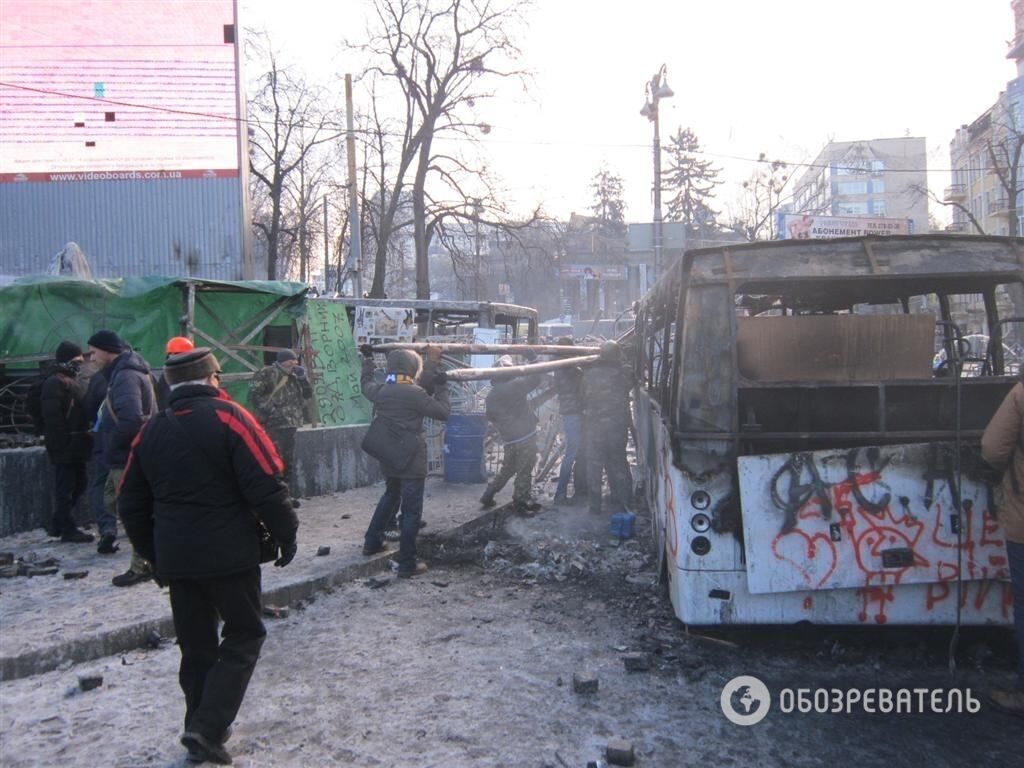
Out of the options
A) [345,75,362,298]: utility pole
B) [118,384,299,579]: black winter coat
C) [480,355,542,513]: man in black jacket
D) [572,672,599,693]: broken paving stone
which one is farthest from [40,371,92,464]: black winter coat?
[345,75,362,298]: utility pole

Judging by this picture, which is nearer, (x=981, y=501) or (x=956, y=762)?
(x=956, y=762)

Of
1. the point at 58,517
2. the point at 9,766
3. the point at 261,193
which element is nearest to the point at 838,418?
the point at 9,766

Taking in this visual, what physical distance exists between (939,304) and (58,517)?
767 centimetres

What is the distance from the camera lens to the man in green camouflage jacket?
848 cm

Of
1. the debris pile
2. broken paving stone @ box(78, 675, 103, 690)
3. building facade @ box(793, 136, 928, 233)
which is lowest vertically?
broken paving stone @ box(78, 675, 103, 690)

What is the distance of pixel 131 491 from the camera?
11.5 ft

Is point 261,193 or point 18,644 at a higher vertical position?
point 261,193

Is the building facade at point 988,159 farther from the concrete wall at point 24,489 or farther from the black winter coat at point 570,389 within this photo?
the concrete wall at point 24,489

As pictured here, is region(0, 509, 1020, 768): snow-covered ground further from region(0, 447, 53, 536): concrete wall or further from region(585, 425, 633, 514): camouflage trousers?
region(0, 447, 53, 536): concrete wall

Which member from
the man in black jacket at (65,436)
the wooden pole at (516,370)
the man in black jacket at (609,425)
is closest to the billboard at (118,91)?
the man in black jacket at (65,436)

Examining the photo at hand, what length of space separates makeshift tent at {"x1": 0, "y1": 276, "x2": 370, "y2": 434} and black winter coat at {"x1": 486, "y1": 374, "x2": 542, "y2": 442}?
13.9 feet

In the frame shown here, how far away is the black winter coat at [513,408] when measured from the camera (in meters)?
8.54

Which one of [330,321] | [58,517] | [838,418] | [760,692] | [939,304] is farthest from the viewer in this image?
[330,321]

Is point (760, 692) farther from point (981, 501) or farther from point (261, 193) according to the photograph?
point (261, 193)
